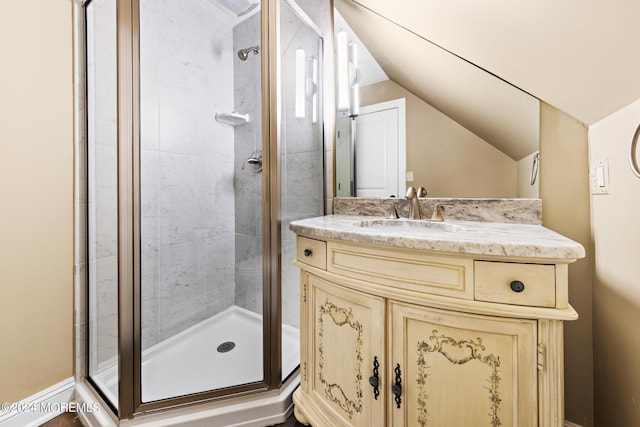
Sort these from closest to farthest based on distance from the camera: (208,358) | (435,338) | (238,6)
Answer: (435,338) → (208,358) → (238,6)

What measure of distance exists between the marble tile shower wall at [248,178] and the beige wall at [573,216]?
1252mm

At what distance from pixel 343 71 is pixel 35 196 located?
166 centimetres

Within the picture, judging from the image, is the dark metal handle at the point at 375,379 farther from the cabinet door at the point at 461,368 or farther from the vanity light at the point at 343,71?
the vanity light at the point at 343,71

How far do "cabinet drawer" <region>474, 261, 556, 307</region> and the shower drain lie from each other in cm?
142

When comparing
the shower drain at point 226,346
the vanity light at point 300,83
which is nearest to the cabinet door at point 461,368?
the shower drain at point 226,346

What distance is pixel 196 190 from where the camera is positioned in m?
1.80

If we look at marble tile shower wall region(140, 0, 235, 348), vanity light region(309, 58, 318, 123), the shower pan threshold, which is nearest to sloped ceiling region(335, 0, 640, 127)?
vanity light region(309, 58, 318, 123)

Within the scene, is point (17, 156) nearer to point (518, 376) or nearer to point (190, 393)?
point (190, 393)

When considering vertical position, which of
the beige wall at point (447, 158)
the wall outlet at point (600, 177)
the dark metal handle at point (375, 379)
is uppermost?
the beige wall at point (447, 158)

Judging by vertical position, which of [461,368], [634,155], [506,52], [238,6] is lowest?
[461,368]

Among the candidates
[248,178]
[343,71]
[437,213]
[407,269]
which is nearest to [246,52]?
[343,71]

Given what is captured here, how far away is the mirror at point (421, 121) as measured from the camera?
3.69 ft

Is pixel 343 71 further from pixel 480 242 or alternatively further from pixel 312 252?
pixel 480 242

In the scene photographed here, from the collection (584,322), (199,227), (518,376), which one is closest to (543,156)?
(584,322)
